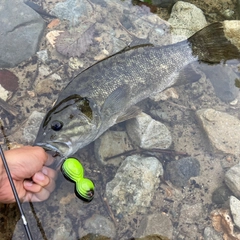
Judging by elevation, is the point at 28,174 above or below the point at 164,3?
below

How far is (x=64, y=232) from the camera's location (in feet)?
10.8

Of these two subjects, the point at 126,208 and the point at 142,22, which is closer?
the point at 126,208

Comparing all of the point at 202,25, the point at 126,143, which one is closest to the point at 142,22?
the point at 202,25

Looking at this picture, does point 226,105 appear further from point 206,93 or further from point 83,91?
point 83,91

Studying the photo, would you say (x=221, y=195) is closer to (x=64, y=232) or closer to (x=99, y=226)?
(x=99, y=226)

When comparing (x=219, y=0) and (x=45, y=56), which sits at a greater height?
(x=219, y=0)

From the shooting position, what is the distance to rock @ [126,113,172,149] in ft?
13.1

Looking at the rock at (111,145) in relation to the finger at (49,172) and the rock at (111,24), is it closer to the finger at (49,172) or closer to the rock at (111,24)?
the finger at (49,172)

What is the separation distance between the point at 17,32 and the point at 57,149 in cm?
227

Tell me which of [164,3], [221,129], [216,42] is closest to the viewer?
[221,129]

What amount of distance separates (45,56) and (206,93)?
2588mm

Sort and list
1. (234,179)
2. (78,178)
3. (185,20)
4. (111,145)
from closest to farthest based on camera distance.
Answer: (78,178) < (234,179) < (111,145) < (185,20)

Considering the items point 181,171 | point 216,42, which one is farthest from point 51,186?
point 216,42

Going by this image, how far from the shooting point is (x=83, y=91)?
3.72 meters
